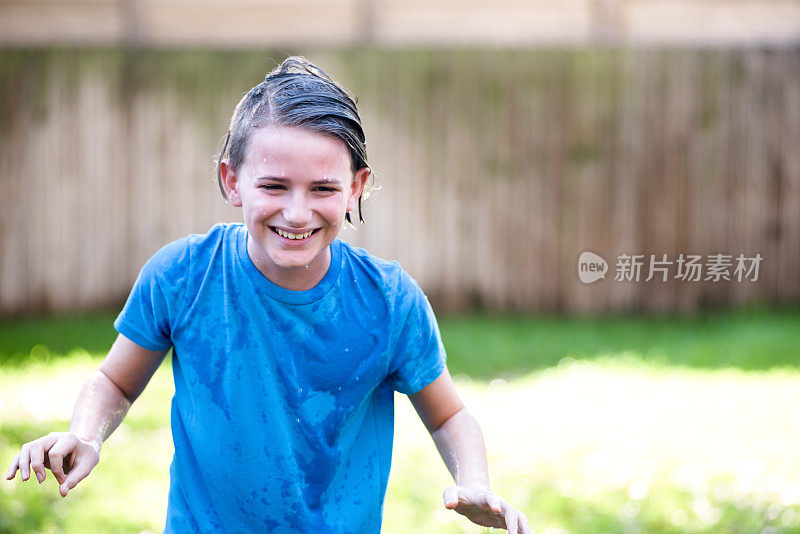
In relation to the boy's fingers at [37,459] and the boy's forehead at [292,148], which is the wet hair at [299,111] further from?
the boy's fingers at [37,459]

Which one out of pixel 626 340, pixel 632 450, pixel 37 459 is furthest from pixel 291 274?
pixel 626 340

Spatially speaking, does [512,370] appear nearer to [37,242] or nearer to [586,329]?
[586,329]

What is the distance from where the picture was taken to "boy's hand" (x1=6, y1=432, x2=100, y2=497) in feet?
5.34

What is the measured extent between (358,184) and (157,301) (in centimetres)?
50

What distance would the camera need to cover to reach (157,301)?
1.85 m

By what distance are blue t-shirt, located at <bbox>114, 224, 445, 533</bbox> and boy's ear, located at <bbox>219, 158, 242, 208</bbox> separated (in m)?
0.10

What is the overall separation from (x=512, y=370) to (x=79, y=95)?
4289mm

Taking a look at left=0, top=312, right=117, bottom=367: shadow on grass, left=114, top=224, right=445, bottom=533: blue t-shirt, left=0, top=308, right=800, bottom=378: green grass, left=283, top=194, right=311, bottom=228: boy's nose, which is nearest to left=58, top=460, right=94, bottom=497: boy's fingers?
left=114, top=224, right=445, bottom=533: blue t-shirt

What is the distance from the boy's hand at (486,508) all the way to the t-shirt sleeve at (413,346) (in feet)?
0.88

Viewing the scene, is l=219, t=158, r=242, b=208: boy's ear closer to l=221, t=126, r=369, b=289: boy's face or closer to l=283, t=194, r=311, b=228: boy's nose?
l=221, t=126, r=369, b=289: boy's face

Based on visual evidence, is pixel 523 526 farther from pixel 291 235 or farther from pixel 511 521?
pixel 291 235

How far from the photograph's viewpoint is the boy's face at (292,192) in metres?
1.77

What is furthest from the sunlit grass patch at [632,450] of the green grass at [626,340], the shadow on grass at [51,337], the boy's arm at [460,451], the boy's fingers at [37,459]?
the shadow on grass at [51,337]

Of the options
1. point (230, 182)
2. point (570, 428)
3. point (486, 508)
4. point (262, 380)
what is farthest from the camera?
point (570, 428)
